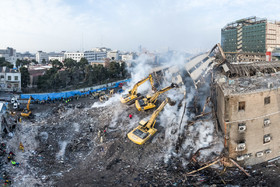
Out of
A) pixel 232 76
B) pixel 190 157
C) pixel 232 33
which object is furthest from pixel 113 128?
pixel 232 33

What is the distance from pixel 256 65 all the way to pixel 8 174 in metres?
15.2

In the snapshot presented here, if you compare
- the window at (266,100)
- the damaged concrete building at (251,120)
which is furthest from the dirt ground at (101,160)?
the window at (266,100)

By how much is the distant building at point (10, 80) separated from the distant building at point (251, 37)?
33484 mm

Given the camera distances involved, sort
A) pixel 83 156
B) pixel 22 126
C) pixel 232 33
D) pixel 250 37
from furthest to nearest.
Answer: pixel 232 33
pixel 250 37
pixel 22 126
pixel 83 156

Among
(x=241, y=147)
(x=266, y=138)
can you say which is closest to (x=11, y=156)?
(x=241, y=147)

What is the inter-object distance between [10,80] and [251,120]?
28.3 meters

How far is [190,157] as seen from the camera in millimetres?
10344

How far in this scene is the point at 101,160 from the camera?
423 inches

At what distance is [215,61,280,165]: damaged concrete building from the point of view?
923 cm

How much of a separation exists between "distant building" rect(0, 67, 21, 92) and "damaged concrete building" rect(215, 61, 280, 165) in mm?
26085

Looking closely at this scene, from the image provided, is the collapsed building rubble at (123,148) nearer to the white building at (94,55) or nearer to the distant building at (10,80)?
the distant building at (10,80)

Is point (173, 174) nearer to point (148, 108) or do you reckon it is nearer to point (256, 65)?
point (148, 108)

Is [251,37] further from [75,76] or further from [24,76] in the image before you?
[24,76]

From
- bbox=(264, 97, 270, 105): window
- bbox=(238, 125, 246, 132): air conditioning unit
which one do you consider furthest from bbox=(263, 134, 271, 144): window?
bbox=(264, 97, 270, 105): window
